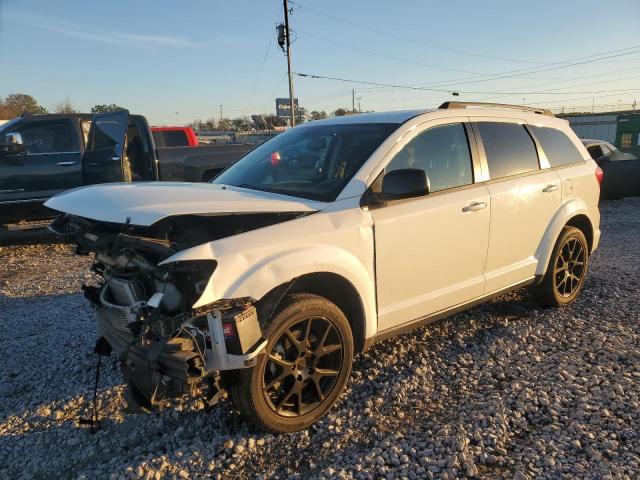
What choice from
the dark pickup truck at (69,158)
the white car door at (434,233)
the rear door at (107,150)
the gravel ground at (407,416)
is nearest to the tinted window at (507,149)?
the white car door at (434,233)

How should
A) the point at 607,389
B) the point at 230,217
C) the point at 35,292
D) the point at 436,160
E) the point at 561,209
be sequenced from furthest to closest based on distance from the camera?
1. the point at 35,292
2. the point at 561,209
3. the point at 436,160
4. the point at 607,389
5. the point at 230,217

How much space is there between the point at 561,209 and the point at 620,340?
1.26 metres

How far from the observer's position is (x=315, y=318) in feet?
9.63

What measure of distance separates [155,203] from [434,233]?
76.3 inches

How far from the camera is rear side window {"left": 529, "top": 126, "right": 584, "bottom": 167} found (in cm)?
466

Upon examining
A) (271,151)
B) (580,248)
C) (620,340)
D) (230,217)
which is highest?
(271,151)

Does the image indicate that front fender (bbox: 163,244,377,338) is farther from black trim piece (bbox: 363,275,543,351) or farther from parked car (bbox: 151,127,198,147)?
parked car (bbox: 151,127,198,147)

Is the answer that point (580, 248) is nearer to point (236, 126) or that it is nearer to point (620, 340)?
point (620, 340)

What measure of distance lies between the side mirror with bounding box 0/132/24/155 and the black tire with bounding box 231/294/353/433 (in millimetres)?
7187

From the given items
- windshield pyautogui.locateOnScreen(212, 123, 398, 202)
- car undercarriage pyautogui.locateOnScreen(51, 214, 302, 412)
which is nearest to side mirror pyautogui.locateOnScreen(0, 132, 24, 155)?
windshield pyautogui.locateOnScreen(212, 123, 398, 202)

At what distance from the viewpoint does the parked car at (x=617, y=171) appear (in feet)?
38.3

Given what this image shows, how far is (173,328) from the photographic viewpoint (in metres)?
2.50

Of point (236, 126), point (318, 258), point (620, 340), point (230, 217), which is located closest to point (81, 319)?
point (230, 217)

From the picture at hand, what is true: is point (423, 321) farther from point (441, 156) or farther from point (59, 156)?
point (59, 156)
